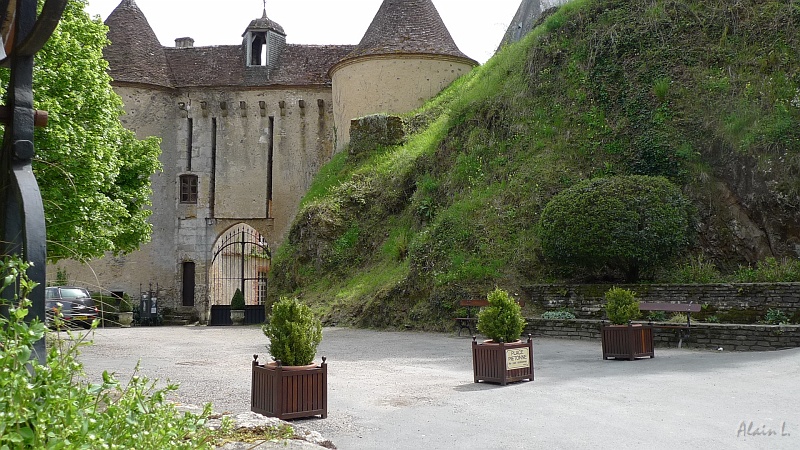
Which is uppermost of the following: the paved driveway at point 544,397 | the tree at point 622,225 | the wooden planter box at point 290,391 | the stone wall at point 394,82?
the stone wall at point 394,82

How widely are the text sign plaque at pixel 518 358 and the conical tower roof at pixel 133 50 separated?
2738 cm

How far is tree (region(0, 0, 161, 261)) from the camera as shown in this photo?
13.5m

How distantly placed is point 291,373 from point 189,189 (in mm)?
27673

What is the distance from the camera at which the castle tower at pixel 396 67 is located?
29.9m

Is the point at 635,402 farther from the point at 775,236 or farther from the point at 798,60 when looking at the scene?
the point at 798,60

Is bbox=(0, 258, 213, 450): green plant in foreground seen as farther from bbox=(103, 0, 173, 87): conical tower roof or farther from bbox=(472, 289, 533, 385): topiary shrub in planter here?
bbox=(103, 0, 173, 87): conical tower roof

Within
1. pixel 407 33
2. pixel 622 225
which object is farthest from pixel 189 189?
pixel 622 225

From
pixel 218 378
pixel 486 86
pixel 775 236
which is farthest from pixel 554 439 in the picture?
pixel 486 86

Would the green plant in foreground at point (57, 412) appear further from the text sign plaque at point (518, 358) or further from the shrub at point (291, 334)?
the text sign plaque at point (518, 358)

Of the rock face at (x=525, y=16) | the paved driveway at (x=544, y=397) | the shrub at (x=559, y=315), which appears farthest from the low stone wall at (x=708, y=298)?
the rock face at (x=525, y=16)

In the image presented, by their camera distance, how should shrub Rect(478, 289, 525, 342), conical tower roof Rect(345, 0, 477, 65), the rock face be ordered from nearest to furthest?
1. shrub Rect(478, 289, 525, 342)
2. conical tower roof Rect(345, 0, 477, 65)
3. the rock face

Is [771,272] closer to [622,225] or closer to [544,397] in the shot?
[622,225]

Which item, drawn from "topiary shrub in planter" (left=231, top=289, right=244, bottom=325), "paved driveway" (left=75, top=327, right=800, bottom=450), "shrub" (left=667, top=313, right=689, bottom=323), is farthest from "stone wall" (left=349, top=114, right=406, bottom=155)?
"paved driveway" (left=75, top=327, right=800, bottom=450)

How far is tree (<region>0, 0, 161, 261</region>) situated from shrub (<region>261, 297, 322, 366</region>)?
6.40 metres
